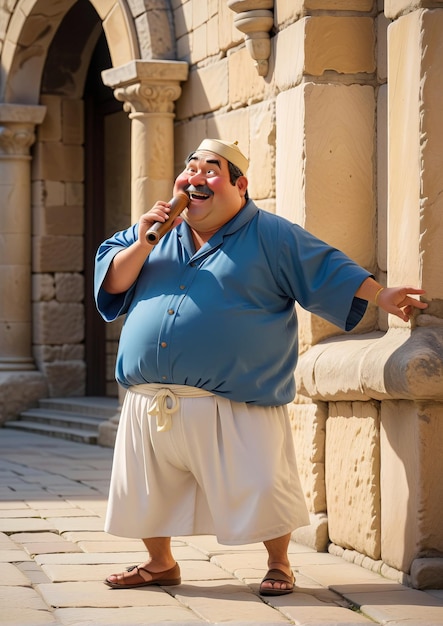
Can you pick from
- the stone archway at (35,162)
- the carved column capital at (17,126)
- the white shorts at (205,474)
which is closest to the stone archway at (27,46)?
the stone archway at (35,162)

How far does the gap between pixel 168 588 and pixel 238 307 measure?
104cm

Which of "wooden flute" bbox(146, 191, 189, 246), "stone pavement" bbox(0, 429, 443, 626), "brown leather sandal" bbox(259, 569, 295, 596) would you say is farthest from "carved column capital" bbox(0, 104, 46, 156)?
"brown leather sandal" bbox(259, 569, 295, 596)

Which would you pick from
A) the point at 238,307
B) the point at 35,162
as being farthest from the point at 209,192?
the point at 35,162

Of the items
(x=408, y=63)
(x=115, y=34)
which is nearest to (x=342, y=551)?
(x=408, y=63)

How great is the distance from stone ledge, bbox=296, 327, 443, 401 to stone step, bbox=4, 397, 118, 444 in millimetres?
4634

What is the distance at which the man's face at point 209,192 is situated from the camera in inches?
177

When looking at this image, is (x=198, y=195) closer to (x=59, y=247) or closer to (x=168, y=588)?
(x=168, y=588)

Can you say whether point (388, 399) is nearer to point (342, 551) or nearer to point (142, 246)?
point (342, 551)

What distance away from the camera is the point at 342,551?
5.30 meters

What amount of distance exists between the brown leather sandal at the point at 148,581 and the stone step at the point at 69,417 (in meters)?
5.26

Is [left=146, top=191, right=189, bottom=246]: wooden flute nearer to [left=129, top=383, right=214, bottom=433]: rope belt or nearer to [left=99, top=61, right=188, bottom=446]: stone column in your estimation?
[left=129, top=383, right=214, bottom=433]: rope belt

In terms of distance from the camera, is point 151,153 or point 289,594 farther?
point 151,153

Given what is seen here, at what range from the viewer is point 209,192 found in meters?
4.50

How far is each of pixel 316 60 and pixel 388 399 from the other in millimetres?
1696
